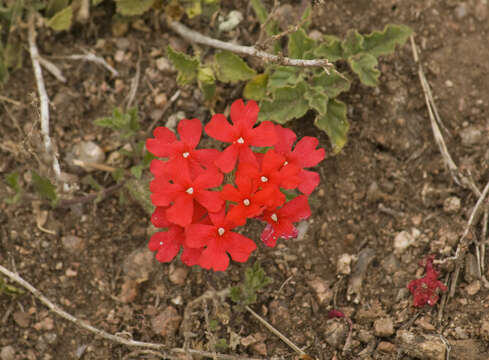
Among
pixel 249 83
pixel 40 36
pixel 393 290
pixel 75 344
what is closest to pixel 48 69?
pixel 40 36

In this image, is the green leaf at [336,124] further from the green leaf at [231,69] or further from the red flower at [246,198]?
the red flower at [246,198]

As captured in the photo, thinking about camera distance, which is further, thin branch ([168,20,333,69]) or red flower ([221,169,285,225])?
thin branch ([168,20,333,69])

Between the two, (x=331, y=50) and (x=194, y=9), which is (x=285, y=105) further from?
(x=194, y=9)

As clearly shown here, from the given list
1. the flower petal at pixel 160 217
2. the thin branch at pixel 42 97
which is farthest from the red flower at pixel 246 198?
the thin branch at pixel 42 97

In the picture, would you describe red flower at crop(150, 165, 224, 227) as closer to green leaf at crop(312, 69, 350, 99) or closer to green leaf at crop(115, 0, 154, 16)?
green leaf at crop(312, 69, 350, 99)

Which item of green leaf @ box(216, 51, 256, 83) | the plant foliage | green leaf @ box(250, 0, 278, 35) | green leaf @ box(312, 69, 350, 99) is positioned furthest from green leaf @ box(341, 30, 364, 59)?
green leaf @ box(216, 51, 256, 83)

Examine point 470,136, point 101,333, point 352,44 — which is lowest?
point 101,333

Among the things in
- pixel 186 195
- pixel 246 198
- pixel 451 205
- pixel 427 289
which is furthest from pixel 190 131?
pixel 451 205
